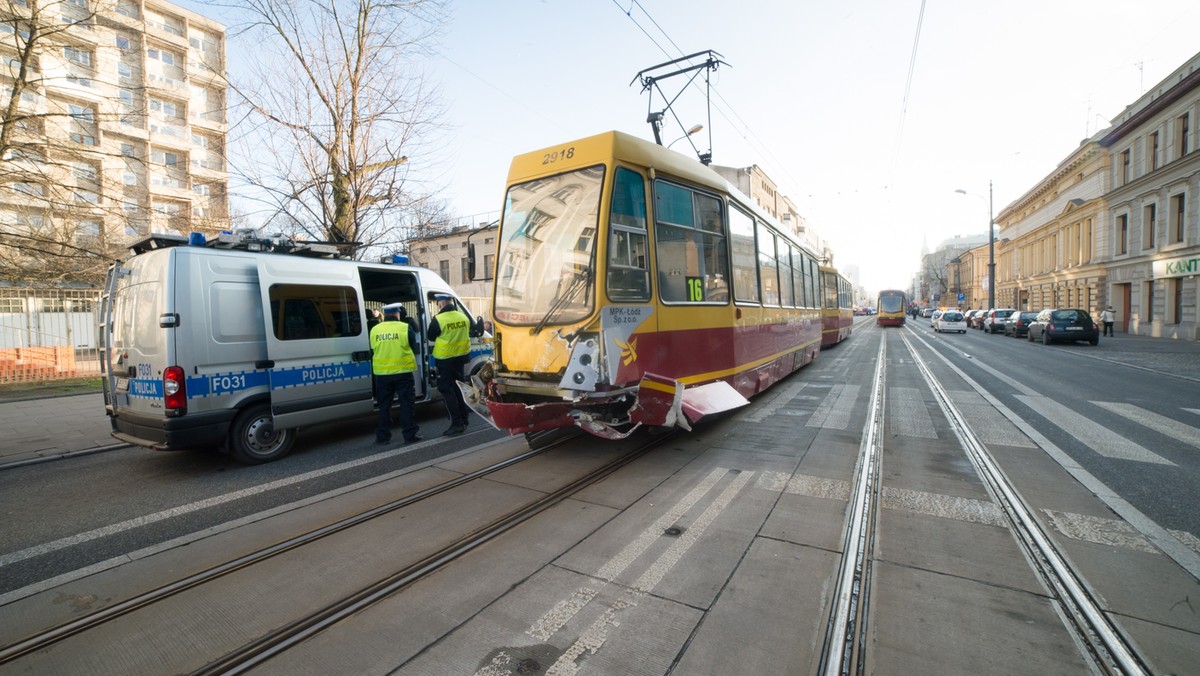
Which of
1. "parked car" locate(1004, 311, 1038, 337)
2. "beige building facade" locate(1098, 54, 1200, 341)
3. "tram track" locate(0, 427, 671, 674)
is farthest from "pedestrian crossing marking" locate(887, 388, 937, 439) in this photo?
"beige building facade" locate(1098, 54, 1200, 341)

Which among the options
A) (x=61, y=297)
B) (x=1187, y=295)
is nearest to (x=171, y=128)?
(x=61, y=297)

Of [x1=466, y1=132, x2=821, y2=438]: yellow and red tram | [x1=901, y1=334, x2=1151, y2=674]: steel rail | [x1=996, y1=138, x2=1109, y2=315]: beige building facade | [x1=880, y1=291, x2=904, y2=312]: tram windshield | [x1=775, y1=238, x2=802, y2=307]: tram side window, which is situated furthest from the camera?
[x1=880, y1=291, x2=904, y2=312]: tram windshield

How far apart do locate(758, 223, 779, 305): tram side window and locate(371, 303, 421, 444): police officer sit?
17.7 feet

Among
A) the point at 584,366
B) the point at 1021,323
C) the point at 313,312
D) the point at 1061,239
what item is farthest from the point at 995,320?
the point at 313,312

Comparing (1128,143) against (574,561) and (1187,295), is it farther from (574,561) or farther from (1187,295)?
(574,561)

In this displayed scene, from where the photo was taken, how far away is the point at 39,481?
213 inches

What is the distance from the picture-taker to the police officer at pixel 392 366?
260 inches

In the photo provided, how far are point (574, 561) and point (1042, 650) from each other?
2.50m

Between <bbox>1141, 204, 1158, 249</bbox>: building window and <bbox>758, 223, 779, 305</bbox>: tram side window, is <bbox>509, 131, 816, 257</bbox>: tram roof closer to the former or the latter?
<bbox>758, 223, 779, 305</bbox>: tram side window

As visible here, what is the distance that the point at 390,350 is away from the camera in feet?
21.6

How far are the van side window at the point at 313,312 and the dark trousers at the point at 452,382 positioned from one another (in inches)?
50.4

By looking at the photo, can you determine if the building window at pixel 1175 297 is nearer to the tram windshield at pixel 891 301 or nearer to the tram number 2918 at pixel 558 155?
the tram windshield at pixel 891 301

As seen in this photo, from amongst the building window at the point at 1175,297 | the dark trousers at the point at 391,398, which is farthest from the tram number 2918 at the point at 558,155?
the building window at the point at 1175,297

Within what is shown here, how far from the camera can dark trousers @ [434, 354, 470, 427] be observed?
719 cm
